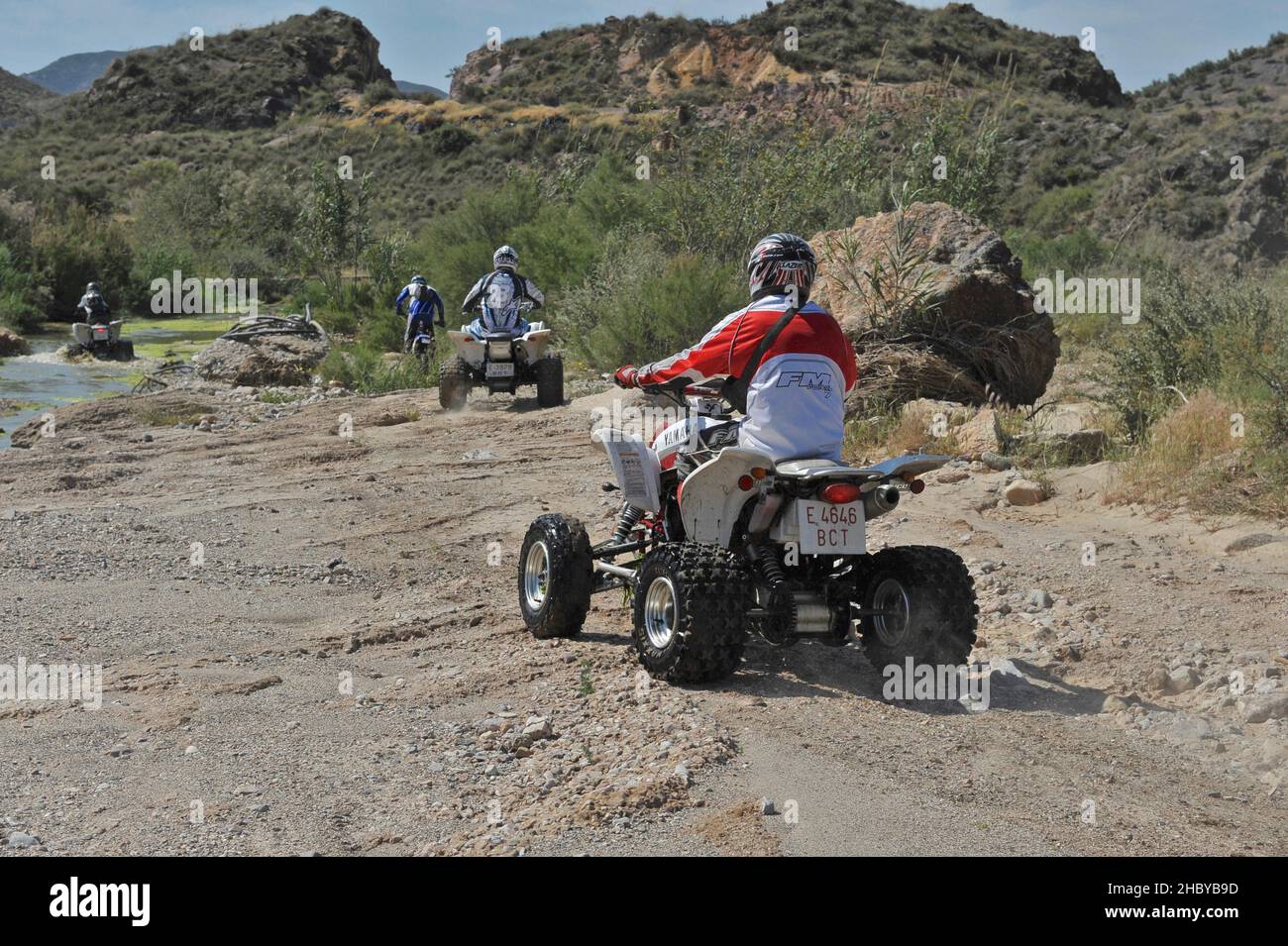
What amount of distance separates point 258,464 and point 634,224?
999 cm

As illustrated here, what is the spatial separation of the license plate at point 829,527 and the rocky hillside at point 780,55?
5218cm

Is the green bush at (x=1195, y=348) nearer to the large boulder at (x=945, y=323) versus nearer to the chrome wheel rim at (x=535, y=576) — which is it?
the large boulder at (x=945, y=323)

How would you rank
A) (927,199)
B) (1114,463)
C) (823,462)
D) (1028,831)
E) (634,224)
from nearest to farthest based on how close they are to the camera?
(1028,831)
(823,462)
(1114,463)
(927,199)
(634,224)

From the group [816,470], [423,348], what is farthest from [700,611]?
[423,348]

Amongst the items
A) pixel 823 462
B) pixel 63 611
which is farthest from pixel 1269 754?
pixel 63 611

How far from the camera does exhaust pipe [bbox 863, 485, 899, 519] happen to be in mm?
5355

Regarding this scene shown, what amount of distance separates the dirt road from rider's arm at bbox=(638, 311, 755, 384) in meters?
1.32

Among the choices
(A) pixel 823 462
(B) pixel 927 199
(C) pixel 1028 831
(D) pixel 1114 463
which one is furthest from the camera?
(B) pixel 927 199

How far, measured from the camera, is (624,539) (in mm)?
6648

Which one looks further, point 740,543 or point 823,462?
point 740,543

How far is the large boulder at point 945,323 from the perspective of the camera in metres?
11.5

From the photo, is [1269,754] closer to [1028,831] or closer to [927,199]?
[1028,831]

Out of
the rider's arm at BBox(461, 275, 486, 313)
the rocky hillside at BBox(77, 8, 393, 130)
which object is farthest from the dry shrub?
the rocky hillside at BBox(77, 8, 393, 130)

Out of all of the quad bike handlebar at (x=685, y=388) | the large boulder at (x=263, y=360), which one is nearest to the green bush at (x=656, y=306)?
the large boulder at (x=263, y=360)
